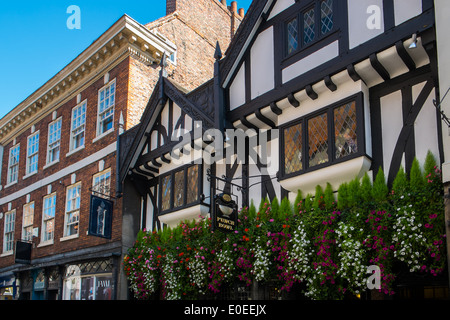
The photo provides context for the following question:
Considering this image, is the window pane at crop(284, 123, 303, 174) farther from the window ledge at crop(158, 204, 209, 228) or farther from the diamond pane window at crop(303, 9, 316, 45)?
the window ledge at crop(158, 204, 209, 228)

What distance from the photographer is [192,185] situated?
529 inches

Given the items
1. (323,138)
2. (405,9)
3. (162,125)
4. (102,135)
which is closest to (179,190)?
(162,125)

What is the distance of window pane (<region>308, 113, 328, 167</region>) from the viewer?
10281mm

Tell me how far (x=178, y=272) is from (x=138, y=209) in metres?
3.44

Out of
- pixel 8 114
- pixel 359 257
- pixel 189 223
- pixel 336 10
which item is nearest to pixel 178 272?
pixel 189 223

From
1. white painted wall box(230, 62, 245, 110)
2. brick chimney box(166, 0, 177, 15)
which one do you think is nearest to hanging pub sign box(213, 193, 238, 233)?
white painted wall box(230, 62, 245, 110)

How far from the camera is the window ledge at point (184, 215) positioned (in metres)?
12.9

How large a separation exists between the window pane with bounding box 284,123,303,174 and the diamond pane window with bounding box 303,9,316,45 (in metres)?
1.83

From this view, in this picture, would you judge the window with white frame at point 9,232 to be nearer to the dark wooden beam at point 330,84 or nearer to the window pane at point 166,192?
the window pane at point 166,192

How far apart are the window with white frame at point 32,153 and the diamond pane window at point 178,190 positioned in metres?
9.11

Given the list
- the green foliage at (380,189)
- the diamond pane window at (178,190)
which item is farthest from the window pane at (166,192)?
the green foliage at (380,189)

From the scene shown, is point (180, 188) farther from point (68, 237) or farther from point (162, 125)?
point (68, 237)

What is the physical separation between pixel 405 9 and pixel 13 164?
18.8m

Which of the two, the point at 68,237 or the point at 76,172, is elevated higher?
the point at 76,172
